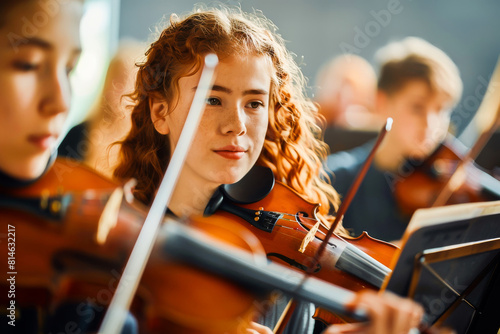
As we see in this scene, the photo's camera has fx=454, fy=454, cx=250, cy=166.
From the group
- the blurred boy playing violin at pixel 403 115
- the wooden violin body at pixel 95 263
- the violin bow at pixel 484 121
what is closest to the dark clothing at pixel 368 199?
the blurred boy playing violin at pixel 403 115

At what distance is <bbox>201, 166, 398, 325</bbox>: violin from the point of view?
1.09m

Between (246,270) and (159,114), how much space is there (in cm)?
48

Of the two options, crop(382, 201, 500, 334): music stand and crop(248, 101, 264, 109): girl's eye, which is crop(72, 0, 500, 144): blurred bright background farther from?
crop(382, 201, 500, 334): music stand

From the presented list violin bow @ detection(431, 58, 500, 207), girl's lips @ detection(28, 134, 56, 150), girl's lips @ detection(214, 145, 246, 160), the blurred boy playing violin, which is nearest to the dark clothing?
the blurred boy playing violin

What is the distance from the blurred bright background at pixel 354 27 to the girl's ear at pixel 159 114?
0.47ft

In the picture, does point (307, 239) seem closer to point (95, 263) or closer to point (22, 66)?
point (95, 263)

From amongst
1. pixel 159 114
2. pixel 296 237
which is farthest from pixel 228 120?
pixel 296 237

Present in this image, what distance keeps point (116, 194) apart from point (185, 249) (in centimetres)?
20

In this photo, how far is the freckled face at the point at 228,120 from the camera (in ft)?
3.65

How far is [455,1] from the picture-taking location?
1.48 metres

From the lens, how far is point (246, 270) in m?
0.91

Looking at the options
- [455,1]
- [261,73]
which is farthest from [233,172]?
[455,1]

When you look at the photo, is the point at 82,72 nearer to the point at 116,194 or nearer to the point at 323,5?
the point at 116,194

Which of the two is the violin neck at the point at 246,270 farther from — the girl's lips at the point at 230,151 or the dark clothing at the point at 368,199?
the dark clothing at the point at 368,199
